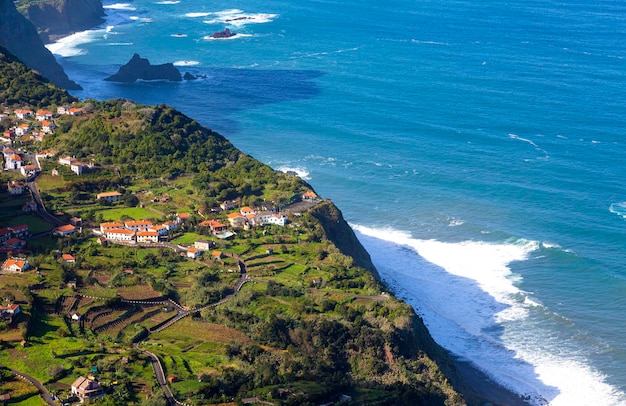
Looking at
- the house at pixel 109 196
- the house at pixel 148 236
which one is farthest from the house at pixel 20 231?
the house at pixel 109 196

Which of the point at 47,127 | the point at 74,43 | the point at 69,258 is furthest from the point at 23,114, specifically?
the point at 74,43

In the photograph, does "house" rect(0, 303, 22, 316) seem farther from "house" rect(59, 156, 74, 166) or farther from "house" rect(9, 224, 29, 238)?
"house" rect(59, 156, 74, 166)

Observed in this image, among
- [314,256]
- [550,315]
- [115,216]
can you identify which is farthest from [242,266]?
[550,315]

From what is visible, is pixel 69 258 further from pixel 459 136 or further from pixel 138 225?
pixel 459 136

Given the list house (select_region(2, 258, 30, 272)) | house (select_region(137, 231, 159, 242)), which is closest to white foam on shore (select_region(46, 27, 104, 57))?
house (select_region(137, 231, 159, 242))

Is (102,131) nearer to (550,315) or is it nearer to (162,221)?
(162,221)

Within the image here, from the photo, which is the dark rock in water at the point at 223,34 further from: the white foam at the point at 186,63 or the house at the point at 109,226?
the house at the point at 109,226
